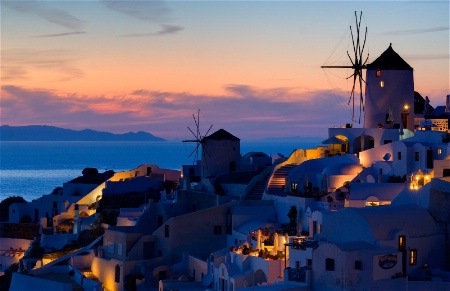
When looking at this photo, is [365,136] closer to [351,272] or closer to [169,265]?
[169,265]

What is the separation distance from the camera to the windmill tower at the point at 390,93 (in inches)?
1596

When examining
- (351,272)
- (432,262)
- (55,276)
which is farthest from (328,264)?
(55,276)

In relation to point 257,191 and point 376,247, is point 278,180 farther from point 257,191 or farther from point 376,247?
point 376,247

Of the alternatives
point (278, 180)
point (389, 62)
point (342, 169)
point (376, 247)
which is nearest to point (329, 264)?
point (376, 247)

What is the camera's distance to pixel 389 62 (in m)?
40.9

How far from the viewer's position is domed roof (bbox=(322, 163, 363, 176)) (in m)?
35.7

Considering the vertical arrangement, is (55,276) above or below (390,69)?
below

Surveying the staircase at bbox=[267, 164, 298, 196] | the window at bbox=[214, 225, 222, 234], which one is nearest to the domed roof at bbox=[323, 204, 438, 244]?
the window at bbox=[214, 225, 222, 234]

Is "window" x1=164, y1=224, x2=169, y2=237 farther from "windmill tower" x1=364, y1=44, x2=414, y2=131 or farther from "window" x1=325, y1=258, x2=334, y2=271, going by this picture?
"window" x1=325, y1=258, x2=334, y2=271

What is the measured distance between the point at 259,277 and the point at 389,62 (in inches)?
563

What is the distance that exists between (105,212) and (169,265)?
9.10m

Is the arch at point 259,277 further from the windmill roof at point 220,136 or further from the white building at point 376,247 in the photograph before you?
the windmill roof at point 220,136

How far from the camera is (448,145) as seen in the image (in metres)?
33.6

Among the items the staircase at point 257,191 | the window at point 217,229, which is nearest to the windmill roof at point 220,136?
the staircase at point 257,191
